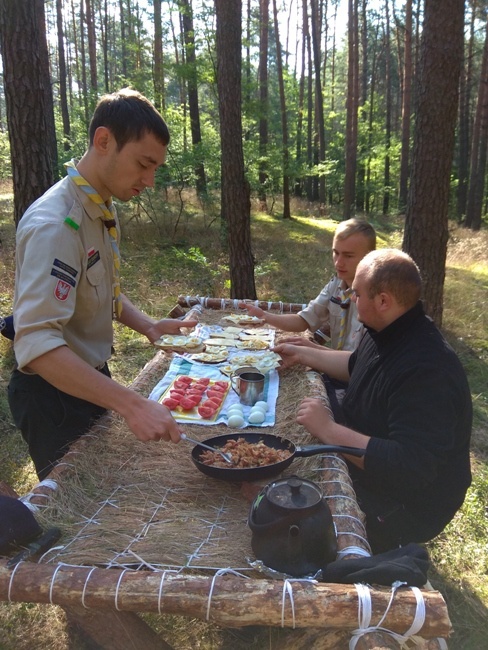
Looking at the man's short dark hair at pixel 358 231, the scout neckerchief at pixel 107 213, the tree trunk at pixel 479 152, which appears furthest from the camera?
the tree trunk at pixel 479 152

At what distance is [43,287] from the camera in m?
1.72

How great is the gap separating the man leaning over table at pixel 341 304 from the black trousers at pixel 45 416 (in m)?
1.85

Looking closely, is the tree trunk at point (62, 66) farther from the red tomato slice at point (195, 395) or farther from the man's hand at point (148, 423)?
the man's hand at point (148, 423)

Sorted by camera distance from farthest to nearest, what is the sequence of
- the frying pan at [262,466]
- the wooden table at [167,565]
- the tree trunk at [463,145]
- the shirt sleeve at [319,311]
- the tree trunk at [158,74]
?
1. the tree trunk at [463,145]
2. the tree trunk at [158,74]
3. the shirt sleeve at [319,311]
4. the frying pan at [262,466]
5. the wooden table at [167,565]

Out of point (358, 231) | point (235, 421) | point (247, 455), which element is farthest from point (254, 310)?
point (247, 455)

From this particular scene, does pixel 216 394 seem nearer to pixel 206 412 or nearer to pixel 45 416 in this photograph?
pixel 206 412

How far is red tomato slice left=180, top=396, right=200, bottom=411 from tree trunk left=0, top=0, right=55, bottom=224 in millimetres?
2877

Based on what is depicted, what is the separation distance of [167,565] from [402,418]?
3.35 feet

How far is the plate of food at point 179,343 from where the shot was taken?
10.5 feet

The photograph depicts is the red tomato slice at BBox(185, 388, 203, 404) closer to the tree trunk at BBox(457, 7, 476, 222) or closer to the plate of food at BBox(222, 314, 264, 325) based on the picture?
the plate of food at BBox(222, 314, 264, 325)

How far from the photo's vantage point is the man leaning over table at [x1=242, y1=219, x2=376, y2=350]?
3.20 m

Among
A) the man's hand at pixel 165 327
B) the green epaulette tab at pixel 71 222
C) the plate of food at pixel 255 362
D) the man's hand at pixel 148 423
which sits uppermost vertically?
the green epaulette tab at pixel 71 222

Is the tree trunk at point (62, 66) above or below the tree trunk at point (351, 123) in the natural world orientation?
above

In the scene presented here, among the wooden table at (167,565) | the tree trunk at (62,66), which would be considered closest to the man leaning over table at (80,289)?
the wooden table at (167,565)
